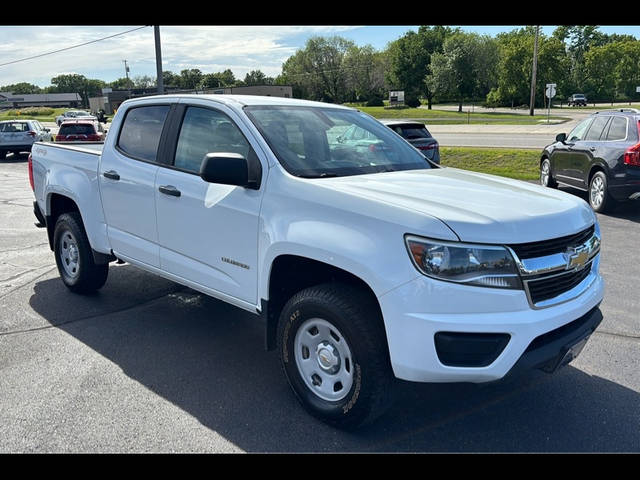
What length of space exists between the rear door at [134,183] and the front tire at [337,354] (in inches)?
65.9

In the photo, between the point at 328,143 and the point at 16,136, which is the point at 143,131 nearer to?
the point at 328,143

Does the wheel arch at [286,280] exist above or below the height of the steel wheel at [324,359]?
above

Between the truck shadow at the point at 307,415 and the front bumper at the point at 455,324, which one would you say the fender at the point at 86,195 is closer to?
the truck shadow at the point at 307,415

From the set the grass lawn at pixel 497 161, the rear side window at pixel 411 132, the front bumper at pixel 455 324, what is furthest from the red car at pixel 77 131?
the front bumper at pixel 455 324

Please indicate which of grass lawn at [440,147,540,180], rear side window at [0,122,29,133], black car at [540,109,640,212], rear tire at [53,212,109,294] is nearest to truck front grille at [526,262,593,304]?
rear tire at [53,212,109,294]

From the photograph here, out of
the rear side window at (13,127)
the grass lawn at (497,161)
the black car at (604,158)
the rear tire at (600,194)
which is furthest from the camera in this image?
the rear side window at (13,127)

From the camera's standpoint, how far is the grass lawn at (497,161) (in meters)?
15.5

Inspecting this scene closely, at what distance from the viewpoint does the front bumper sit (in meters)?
2.79

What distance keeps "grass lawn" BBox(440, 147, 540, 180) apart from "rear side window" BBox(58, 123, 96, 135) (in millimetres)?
13727

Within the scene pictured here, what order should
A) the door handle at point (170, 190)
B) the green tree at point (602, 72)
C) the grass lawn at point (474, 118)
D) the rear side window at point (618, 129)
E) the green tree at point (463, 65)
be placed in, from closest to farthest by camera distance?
the door handle at point (170, 190), the rear side window at point (618, 129), the grass lawn at point (474, 118), the green tree at point (463, 65), the green tree at point (602, 72)

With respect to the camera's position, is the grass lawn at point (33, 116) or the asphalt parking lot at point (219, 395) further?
the grass lawn at point (33, 116)

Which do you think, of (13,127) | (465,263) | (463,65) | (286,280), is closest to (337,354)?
(286,280)

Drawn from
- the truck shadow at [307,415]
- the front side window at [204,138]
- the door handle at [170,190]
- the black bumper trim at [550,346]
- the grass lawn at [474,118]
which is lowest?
the grass lawn at [474,118]
